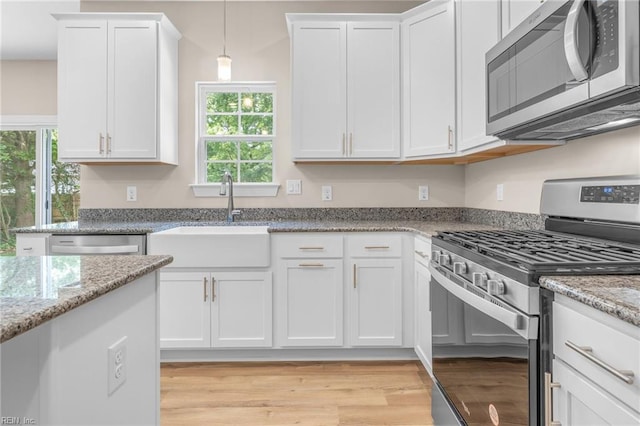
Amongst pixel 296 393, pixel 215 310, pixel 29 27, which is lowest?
pixel 296 393

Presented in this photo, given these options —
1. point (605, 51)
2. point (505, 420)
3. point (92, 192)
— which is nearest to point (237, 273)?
point (92, 192)

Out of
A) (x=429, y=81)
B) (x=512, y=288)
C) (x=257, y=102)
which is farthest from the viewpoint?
(x=257, y=102)

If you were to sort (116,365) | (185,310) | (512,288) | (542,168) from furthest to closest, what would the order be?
1. (185,310)
2. (542,168)
3. (512,288)
4. (116,365)

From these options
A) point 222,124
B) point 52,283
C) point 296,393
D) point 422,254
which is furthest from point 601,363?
point 222,124

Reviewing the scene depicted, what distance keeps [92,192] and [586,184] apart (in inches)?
133

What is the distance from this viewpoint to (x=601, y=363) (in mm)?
852

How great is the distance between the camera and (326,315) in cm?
273

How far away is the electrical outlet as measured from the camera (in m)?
0.97

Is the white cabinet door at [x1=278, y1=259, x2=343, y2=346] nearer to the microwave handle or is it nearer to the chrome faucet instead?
the chrome faucet

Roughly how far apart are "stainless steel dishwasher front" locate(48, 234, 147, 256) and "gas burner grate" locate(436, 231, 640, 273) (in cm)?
187

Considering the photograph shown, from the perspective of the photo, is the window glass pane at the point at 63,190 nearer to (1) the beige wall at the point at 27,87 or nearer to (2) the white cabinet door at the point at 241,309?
(1) the beige wall at the point at 27,87

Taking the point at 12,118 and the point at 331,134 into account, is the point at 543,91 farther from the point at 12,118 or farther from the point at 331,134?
the point at 12,118

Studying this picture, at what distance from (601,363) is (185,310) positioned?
7.73 ft

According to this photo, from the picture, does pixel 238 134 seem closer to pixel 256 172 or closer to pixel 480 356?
pixel 256 172
